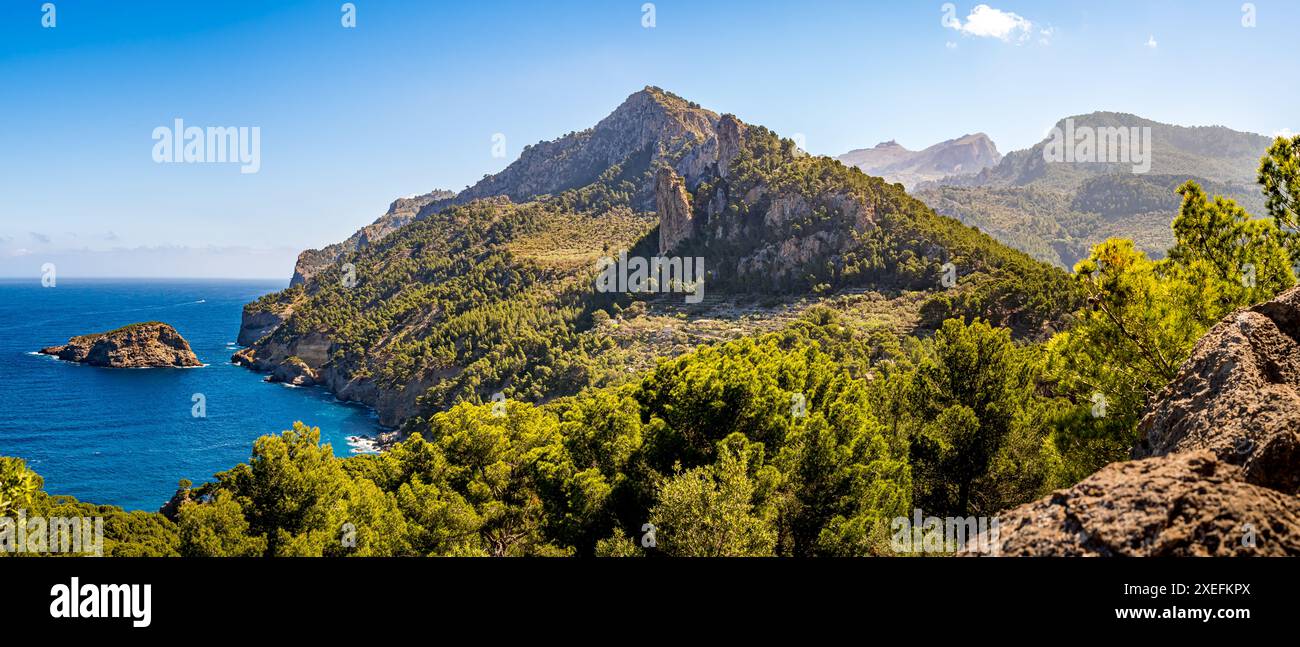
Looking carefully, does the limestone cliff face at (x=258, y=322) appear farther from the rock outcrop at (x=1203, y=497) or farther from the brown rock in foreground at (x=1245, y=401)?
the rock outcrop at (x=1203, y=497)

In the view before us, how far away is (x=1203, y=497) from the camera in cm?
561

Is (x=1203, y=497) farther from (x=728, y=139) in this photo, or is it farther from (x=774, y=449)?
(x=728, y=139)

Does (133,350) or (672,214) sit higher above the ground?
→ (672,214)

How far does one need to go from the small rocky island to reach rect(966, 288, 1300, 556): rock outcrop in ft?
510

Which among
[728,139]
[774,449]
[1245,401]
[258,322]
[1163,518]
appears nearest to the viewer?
[1163,518]

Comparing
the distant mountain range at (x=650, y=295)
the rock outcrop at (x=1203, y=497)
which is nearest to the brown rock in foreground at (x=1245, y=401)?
the rock outcrop at (x=1203, y=497)

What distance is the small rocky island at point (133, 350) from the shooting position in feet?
400

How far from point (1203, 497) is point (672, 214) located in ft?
377

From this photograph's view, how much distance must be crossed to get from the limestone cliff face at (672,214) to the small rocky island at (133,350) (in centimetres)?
10033

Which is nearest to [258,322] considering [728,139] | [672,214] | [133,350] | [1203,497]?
[133,350]

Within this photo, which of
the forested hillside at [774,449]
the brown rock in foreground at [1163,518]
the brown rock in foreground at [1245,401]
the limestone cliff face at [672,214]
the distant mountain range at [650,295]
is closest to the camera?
the brown rock in foreground at [1163,518]

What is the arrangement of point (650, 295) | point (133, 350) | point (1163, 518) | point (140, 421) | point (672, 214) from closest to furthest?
1. point (1163, 518)
2. point (140, 421)
3. point (650, 295)
4. point (672, 214)
5. point (133, 350)
